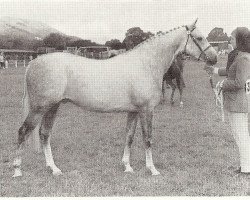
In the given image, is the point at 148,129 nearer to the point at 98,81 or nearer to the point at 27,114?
the point at 98,81

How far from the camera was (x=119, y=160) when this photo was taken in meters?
6.89

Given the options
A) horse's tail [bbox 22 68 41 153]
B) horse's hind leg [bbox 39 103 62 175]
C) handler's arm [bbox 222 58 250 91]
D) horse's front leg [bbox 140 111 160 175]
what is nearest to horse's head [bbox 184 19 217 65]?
handler's arm [bbox 222 58 250 91]

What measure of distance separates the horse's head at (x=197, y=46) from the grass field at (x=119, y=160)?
190 centimetres

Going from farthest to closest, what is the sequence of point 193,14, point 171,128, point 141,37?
point 141,37
point 171,128
point 193,14

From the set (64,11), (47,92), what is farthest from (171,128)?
(47,92)

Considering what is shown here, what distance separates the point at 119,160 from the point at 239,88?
2571mm

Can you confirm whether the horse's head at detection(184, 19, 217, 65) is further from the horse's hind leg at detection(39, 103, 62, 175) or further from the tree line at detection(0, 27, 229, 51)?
the horse's hind leg at detection(39, 103, 62, 175)

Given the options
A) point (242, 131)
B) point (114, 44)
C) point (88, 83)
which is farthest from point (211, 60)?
point (114, 44)

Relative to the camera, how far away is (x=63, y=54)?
5910 millimetres

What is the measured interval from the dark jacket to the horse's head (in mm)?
518

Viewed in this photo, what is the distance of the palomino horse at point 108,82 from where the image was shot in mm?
5730

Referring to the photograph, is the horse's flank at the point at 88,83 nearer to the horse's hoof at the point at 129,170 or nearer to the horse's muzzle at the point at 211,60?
the horse's hoof at the point at 129,170

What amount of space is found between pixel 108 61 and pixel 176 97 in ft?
31.7

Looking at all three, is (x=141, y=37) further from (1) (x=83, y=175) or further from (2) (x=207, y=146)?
(1) (x=83, y=175)
